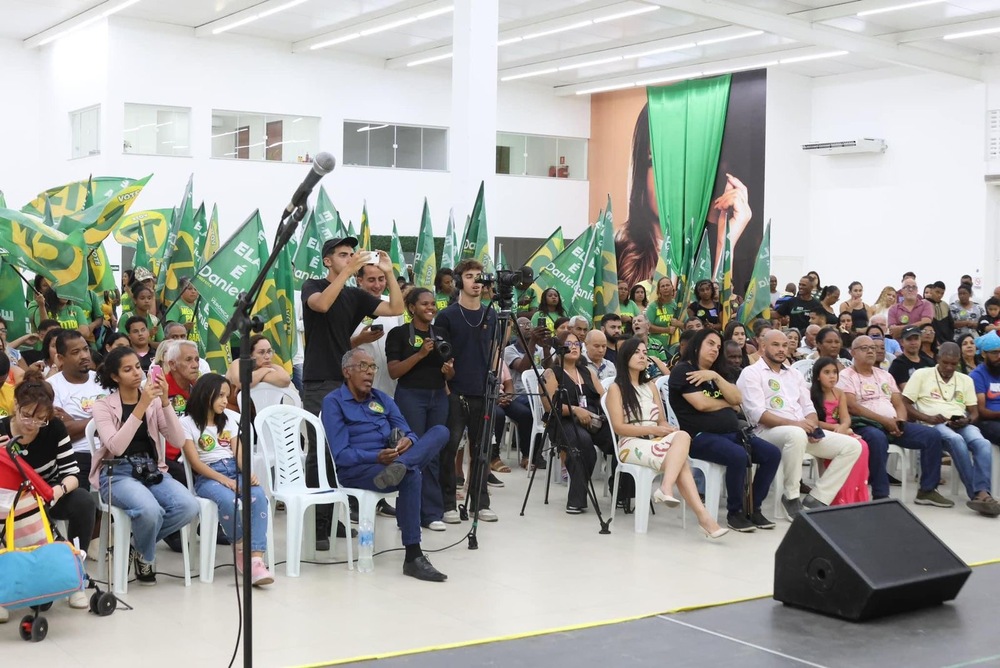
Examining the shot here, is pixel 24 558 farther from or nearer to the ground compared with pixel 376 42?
nearer to the ground

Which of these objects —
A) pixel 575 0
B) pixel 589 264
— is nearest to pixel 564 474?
pixel 589 264

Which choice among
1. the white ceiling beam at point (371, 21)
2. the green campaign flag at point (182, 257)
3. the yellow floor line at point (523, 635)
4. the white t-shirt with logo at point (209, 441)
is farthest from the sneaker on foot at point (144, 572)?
the white ceiling beam at point (371, 21)

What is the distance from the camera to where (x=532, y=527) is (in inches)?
275

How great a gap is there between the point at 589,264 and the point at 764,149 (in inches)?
435

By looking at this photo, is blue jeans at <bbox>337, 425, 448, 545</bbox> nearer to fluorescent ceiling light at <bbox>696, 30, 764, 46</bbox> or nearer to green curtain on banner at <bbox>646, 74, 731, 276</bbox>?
fluorescent ceiling light at <bbox>696, 30, 764, 46</bbox>

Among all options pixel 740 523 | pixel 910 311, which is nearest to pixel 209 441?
pixel 740 523

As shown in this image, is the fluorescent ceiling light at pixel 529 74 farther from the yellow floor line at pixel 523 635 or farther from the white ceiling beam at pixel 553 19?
the yellow floor line at pixel 523 635

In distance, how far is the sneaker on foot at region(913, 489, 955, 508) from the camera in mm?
7844

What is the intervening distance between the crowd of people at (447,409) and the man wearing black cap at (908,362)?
0.7 inches

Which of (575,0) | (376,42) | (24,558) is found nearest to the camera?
(24,558)

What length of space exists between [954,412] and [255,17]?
1262 centimetres

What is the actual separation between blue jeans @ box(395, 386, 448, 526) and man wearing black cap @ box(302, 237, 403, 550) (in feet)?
1.39

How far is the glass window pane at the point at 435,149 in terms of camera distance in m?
21.6

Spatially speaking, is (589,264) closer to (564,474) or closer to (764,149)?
(564,474)
